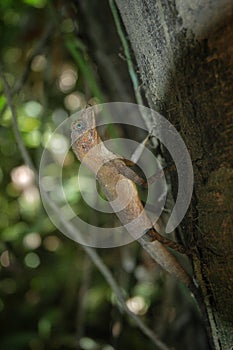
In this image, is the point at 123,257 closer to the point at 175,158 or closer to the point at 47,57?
the point at 47,57

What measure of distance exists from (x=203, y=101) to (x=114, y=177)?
0.15 meters

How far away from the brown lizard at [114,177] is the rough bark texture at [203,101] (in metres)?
0.05

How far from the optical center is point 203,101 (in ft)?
1.23

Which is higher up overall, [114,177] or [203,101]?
[203,101]

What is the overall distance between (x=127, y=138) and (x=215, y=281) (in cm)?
66

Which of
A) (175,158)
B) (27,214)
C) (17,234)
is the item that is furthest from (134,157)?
(27,214)

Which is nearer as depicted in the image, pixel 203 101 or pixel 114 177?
pixel 203 101

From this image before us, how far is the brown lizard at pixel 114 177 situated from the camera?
1.52 ft

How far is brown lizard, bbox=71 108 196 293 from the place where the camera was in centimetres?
46

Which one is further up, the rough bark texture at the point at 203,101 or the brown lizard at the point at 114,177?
the rough bark texture at the point at 203,101

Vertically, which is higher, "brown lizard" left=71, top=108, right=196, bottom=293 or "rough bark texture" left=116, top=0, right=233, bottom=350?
"rough bark texture" left=116, top=0, right=233, bottom=350

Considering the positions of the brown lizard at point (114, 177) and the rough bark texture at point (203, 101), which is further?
the brown lizard at point (114, 177)

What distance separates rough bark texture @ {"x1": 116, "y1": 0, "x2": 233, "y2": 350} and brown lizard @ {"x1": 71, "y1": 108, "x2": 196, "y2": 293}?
0.05m

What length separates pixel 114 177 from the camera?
50 cm
